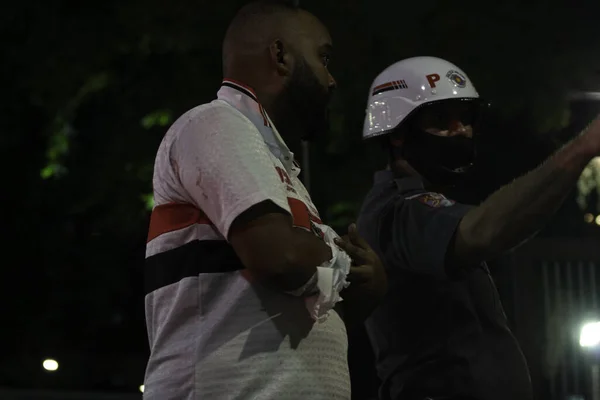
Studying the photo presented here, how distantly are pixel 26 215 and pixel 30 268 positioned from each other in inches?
23.4

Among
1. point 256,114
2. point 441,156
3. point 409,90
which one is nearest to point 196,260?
point 256,114

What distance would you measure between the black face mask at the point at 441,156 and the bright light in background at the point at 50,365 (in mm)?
6976

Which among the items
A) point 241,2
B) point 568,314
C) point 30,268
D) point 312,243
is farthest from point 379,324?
point 30,268

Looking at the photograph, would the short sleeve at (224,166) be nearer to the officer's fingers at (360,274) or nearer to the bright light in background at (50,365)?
the officer's fingers at (360,274)

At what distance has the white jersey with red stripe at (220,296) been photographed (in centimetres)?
182

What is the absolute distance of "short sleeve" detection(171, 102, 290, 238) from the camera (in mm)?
1785

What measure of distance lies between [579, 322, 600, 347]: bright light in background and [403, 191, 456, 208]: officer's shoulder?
7.77 feet

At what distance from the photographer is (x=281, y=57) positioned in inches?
85.8

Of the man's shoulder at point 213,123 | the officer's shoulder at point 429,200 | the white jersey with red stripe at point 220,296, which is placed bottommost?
the white jersey with red stripe at point 220,296

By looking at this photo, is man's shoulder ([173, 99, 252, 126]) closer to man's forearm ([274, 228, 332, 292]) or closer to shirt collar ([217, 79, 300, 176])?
shirt collar ([217, 79, 300, 176])

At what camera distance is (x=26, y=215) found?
8.85 meters

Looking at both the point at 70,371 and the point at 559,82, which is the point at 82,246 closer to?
the point at 70,371

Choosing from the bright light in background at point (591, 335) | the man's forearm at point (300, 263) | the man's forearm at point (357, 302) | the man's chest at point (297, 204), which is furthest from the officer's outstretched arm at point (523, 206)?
the bright light in background at point (591, 335)

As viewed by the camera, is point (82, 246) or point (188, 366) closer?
point (188, 366)
